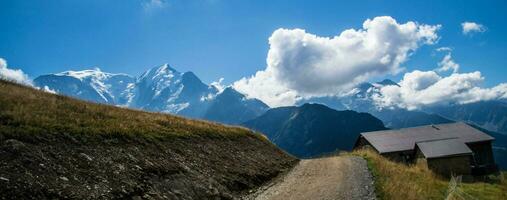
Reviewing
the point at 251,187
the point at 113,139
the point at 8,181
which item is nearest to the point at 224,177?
the point at 251,187

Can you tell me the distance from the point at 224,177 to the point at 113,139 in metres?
5.97

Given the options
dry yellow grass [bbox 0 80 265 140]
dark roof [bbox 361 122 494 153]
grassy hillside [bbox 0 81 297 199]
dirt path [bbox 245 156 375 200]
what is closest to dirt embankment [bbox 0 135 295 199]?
grassy hillside [bbox 0 81 297 199]

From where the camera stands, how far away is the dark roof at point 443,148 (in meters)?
58.5

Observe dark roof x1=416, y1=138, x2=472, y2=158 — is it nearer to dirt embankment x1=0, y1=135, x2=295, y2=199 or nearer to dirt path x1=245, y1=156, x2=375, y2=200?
dirt path x1=245, y1=156, x2=375, y2=200

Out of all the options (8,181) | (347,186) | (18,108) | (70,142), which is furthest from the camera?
(347,186)

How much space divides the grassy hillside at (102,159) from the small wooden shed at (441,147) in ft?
141

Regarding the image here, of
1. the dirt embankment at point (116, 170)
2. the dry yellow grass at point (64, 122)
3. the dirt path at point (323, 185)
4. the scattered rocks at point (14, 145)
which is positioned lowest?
the dirt path at point (323, 185)

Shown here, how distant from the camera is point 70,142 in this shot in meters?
16.0

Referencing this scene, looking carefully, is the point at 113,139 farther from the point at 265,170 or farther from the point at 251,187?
the point at 265,170

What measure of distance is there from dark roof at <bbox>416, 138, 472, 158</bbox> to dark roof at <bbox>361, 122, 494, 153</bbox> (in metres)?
8.77

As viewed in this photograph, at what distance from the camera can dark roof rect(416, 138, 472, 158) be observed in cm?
5847

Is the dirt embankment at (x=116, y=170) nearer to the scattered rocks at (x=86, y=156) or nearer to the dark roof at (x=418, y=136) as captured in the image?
the scattered rocks at (x=86, y=156)

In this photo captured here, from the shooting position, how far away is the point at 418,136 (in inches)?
3014

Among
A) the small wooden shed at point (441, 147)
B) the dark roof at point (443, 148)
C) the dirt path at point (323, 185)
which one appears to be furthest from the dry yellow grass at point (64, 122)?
the small wooden shed at point (441, 147)
